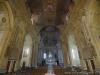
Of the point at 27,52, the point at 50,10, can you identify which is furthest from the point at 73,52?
the point at 50,10

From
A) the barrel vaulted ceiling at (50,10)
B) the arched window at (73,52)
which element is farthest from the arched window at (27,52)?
the arched window at (73,52)

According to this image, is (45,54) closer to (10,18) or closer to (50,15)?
(50,15)

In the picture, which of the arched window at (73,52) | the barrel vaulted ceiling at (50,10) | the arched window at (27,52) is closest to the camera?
the barrel vaulted ceiling at (50,10)

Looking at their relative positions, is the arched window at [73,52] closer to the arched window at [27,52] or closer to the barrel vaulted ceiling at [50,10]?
the barrel vaulted ceiling at [50,10]

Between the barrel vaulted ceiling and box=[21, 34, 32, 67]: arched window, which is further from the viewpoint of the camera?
box=[21, 34, 32, 67]: arched window

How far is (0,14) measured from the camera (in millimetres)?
8031

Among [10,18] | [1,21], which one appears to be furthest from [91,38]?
[1,21]

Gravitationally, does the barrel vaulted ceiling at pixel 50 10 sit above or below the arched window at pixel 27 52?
above

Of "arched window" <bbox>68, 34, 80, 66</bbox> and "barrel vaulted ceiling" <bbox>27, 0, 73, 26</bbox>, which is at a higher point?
"barrel vaulted ceiling" <bbox>27, 0, 73, 26</bbox>

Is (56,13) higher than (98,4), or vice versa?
(56,13)

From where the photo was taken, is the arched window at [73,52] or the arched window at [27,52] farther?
the arched window at [27,52]

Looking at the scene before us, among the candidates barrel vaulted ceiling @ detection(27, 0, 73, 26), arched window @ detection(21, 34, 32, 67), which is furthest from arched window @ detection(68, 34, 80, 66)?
arched window @ detection(21, 34, 32, 67)

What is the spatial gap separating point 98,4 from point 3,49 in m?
7.81

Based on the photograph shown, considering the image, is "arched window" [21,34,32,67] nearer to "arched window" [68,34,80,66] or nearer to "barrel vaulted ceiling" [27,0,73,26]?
"barrel vaulted ceiling" [27,0,73,26]
